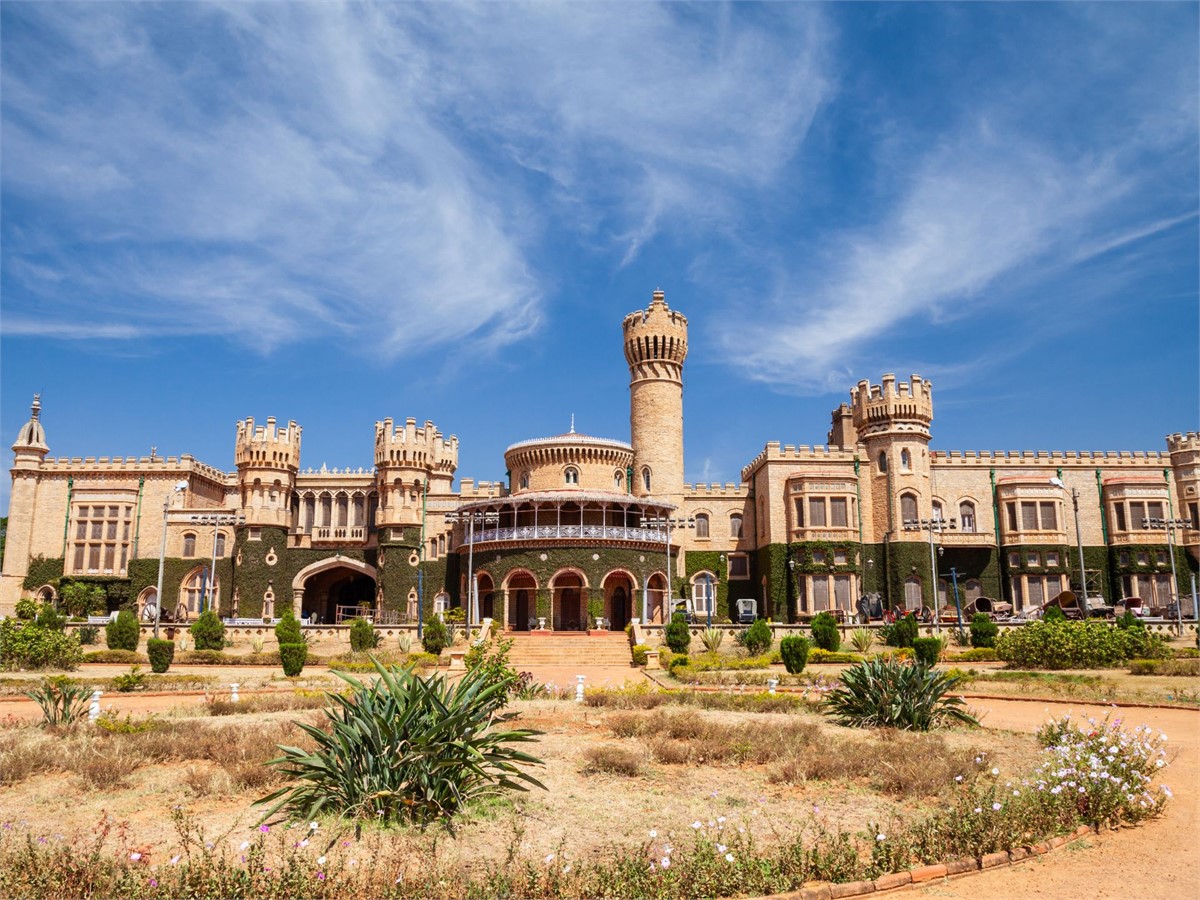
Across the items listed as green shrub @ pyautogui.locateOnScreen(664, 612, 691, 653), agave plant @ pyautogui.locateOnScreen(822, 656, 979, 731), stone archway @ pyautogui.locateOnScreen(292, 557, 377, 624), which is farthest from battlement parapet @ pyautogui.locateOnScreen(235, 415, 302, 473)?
agave plant @ pyautogui.locateOnScreen(822, 656, 979, 731)

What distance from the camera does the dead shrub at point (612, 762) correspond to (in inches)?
463

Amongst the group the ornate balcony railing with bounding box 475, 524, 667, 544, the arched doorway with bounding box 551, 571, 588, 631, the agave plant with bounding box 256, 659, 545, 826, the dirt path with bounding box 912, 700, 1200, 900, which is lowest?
the dirt path with bounding box 912, 700, 1200, 900

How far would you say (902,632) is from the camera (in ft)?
112

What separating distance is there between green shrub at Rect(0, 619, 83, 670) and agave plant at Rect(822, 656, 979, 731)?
25294 mm

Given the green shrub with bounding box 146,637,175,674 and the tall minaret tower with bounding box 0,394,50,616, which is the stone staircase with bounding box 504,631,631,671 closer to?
the green shrub with bounding box 146,637,175,674

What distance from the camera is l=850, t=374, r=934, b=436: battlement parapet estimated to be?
48000mm

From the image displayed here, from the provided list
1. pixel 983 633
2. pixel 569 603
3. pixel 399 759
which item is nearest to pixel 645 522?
pixel 569 603

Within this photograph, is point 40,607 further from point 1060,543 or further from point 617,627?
point 1060,543

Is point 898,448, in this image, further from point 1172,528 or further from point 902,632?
point 902,632

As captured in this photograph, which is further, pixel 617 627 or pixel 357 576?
pixel 357 576

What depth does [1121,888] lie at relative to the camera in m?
7.61

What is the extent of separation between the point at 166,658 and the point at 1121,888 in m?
28.7

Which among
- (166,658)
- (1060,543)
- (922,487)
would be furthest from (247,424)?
(1060,543)

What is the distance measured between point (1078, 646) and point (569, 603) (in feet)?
83.0
